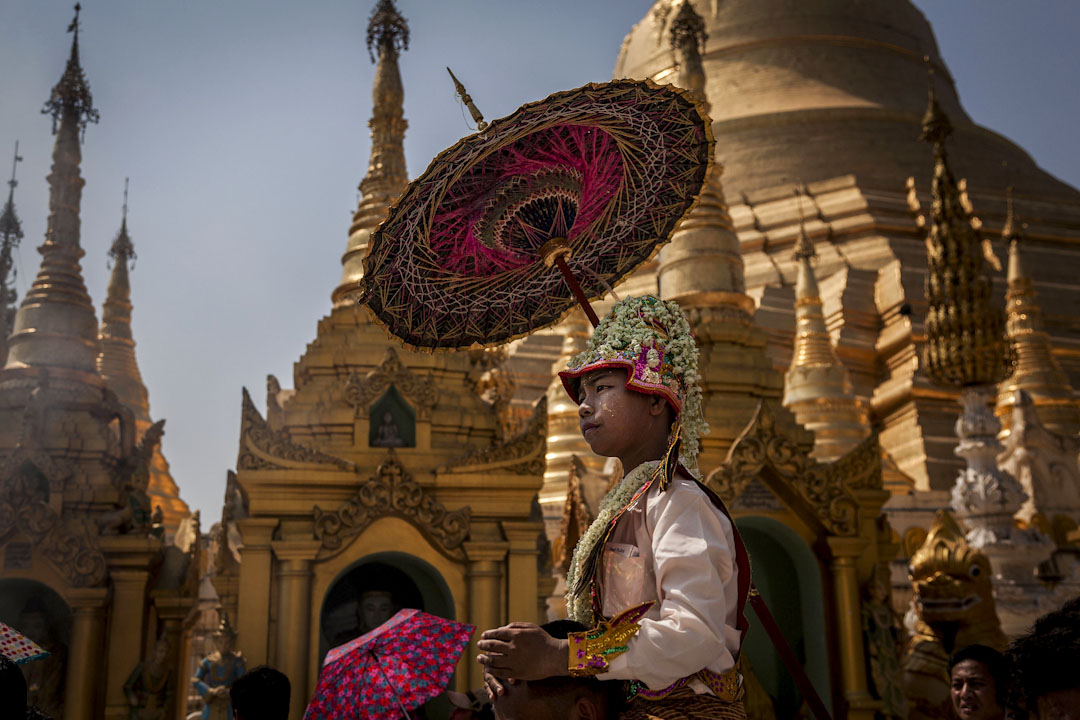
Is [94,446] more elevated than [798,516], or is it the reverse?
[94,446]

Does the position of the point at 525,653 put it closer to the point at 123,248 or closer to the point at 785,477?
the point at 785,477

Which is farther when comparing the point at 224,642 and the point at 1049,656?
the point at 224,642

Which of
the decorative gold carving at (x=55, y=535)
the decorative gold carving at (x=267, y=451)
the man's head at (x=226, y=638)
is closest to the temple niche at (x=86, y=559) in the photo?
the decorative gold carving at (x=55, y=535)

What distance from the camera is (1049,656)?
2531mm

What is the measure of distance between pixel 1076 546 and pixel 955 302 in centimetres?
423

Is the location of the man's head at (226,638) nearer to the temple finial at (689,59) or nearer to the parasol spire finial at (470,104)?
the parasol spire finial at (470,104)

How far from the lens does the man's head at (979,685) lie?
5.00m

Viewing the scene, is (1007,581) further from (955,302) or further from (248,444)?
(248,444)

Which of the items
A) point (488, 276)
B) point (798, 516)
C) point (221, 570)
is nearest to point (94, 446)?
point (221, 570)

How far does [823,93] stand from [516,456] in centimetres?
2648

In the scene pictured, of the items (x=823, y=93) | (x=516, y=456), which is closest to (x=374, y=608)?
(x=516, y=456)

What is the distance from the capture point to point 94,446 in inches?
421

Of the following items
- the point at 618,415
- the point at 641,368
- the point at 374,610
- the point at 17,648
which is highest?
the point at 641,368

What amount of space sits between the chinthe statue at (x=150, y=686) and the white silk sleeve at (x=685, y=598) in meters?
7.93
